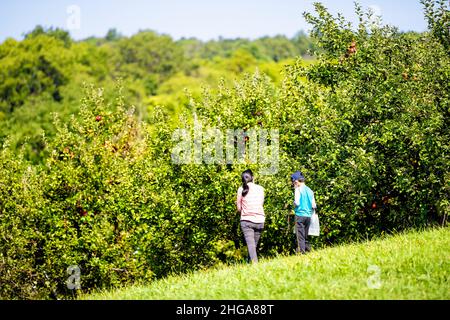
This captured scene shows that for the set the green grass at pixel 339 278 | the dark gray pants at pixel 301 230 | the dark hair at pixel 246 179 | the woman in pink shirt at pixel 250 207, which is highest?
the dark hair at pixel 246 179

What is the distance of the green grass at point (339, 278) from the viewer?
938 cm

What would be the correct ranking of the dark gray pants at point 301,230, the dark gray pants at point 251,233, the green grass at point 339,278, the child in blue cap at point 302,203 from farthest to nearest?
1. the dark gray pants at point 301,230
2. the child in blue cap at point 302,203
3. the dark gray pants at point 251,233
4. the green grass at point 339,278

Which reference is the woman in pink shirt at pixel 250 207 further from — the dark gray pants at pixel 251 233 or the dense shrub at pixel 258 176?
the dense shrub at pixel 258 176

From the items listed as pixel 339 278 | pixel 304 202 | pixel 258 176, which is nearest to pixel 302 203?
pixel 304 202

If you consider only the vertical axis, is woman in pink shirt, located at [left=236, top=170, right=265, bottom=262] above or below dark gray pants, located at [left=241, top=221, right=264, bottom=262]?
above

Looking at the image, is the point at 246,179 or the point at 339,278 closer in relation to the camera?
the point at 339,278

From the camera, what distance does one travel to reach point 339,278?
33.9ft

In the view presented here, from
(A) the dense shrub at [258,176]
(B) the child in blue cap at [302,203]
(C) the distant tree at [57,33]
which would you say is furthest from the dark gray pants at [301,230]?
(C) the distant tree at [57,33]

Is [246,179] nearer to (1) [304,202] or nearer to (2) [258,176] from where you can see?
(1) [304,202]

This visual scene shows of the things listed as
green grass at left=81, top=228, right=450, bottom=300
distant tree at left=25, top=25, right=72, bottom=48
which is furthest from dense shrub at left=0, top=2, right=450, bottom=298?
distant tree at left=25, top=25, right=72, bottom=48

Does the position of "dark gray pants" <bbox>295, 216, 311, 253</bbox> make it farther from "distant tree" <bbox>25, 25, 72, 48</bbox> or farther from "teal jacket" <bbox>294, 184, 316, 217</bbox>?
"distant tree" <bbox>25, 25, 72, 48</bbox>

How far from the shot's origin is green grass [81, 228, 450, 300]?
938 centimetres

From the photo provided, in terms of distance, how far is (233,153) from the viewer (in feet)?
63.2
